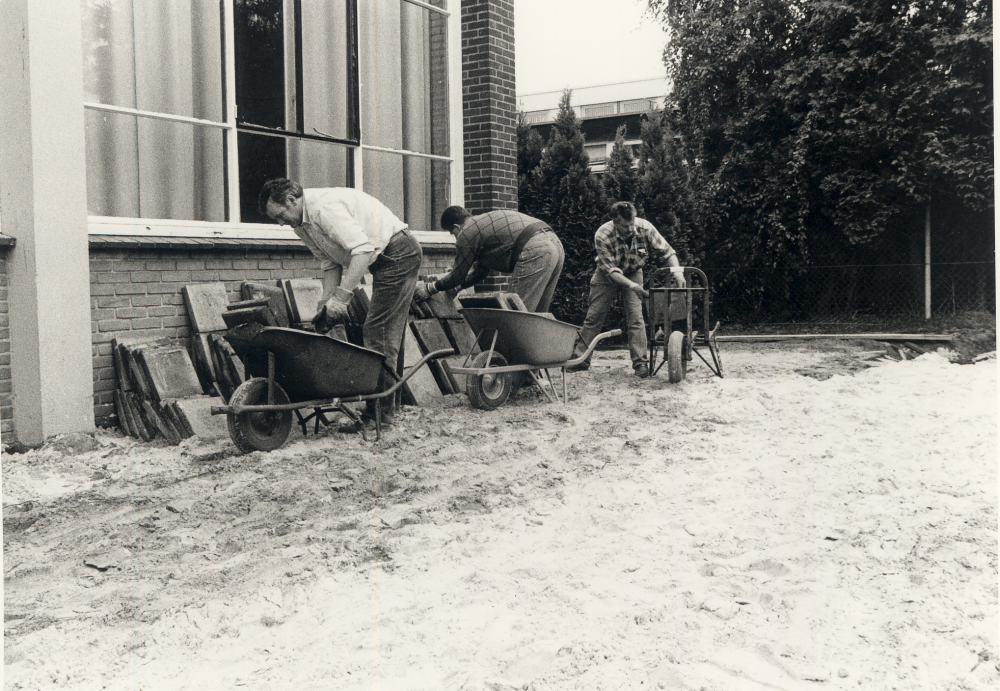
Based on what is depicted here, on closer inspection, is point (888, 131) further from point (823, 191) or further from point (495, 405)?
point (495, 405)

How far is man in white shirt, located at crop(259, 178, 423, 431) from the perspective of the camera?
5.69 meters

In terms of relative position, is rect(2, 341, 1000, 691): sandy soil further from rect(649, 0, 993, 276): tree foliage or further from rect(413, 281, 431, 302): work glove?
rect(649, 0, 993, 276): tree foliage

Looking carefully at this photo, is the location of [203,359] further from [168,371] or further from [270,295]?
[270,295]

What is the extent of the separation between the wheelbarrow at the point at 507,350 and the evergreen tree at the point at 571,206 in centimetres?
562

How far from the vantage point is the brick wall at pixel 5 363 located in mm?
5730

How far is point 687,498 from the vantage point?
466 centimetres

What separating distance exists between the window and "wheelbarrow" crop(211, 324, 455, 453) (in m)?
1.95

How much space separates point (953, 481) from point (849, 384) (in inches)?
139

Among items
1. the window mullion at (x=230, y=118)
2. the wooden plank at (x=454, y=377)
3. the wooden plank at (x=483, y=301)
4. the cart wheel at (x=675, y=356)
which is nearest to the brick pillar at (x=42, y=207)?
the window mullion at (x=230, y=118)

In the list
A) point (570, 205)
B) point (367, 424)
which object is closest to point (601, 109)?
point (570, 205)

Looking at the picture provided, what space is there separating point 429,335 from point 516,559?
174 inches

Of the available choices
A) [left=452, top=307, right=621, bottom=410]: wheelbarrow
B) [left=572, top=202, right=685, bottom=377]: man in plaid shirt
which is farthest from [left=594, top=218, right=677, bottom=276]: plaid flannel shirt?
[left=452, top=307, right=621, bottom=410]: wheelbarrow

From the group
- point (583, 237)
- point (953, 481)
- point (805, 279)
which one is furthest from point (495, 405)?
point (805, 279)

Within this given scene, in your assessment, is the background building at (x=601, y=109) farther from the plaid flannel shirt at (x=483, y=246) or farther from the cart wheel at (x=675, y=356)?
the plaid flannel shirt at (x=483, y=246)
